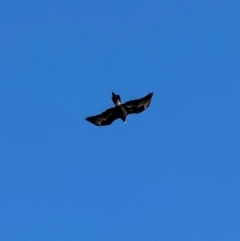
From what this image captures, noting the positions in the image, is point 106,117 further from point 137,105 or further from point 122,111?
point 137,105

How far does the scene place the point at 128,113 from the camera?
50438 mm

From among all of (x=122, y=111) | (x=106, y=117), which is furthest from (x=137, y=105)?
(x=106, y=117)

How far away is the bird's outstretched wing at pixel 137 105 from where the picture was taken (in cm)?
4972

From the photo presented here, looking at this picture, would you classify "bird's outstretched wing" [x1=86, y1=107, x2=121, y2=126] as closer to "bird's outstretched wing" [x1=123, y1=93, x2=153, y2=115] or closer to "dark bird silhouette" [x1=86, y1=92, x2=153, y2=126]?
"dark bird silhouette" [x1=86, y1=92, x2=153, y2=126]

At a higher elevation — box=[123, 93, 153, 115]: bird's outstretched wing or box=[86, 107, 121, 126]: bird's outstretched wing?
box=[123, 93, 153, 115]: bird's outstretched wing

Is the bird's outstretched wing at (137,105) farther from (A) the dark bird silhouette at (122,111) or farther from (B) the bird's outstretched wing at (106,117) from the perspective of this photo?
(B) the bird's outstretched wing at (106,117)

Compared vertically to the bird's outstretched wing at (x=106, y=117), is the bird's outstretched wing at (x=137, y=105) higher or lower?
higher

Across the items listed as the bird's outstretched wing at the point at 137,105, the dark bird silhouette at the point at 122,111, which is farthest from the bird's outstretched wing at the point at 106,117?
the bird's outstretched wing at the point at 137,105

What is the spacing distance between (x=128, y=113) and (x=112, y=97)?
288cm

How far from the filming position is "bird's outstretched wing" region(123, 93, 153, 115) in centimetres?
4972

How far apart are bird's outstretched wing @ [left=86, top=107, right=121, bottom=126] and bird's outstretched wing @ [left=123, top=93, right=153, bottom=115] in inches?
42.8

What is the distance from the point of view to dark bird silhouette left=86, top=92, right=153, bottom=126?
49.7 meters

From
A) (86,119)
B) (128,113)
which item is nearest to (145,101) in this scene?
(128,113)

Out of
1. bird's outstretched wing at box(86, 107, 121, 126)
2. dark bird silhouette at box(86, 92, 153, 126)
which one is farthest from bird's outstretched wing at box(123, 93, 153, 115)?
bird's outstretched wing at box(86, 107, 121, 126)
